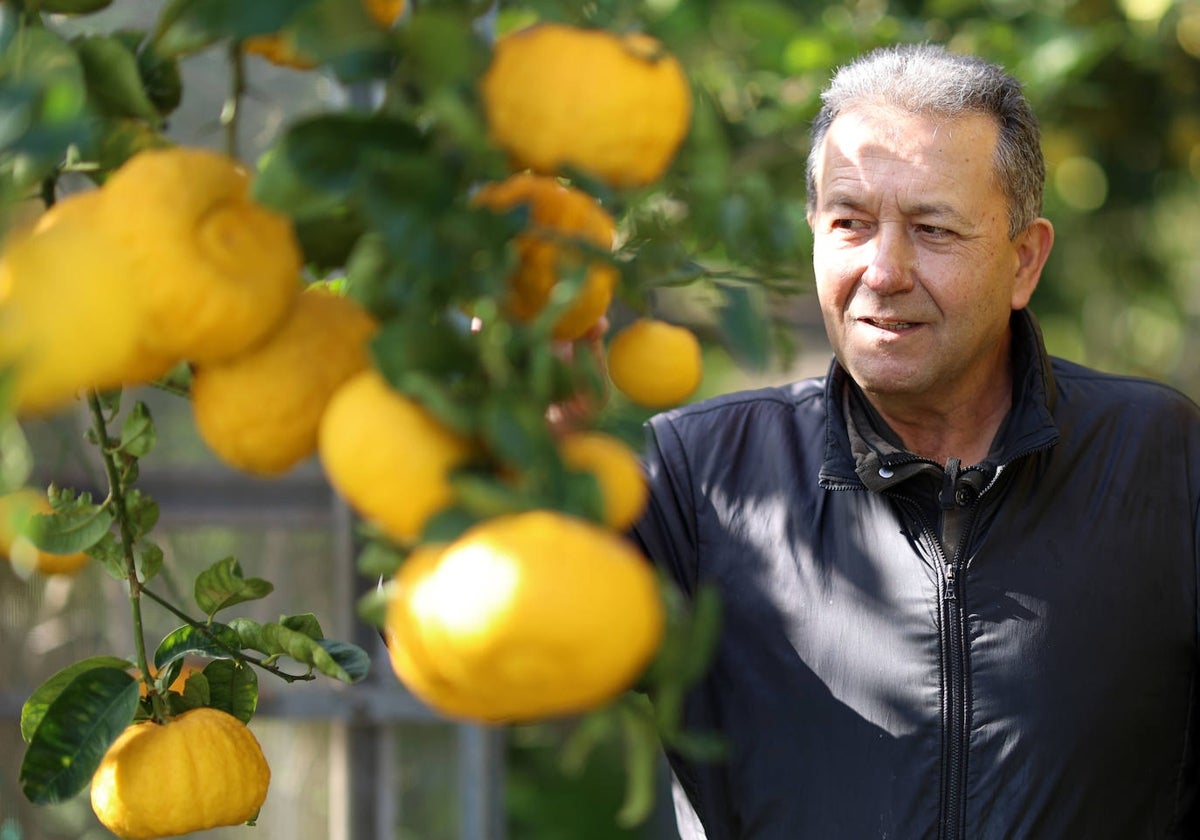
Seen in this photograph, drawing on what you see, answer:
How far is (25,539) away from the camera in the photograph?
0.62 metres

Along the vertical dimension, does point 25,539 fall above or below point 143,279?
below

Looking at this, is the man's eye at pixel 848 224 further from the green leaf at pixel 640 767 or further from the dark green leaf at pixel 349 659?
the green leaf at pixel 640 767

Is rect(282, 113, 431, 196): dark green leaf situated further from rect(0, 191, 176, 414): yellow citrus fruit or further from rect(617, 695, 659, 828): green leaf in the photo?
rect(617, 695, 659, 828): green leaf

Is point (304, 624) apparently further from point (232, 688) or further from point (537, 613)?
point (537, 613)

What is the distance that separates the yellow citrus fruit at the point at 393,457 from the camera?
413 millimetres

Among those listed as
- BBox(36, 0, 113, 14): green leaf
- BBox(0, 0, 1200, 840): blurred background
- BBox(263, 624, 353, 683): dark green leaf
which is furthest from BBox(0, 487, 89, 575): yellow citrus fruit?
BBox(0, 0, 1200, 840): blurred background

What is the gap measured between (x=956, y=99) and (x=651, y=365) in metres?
0.70

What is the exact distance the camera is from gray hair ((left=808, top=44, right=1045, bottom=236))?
3.80 ft

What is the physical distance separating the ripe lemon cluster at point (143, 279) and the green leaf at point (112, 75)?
0.28 feet

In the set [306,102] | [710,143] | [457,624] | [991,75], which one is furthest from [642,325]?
[306,102]

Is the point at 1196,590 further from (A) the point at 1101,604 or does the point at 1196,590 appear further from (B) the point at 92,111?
(B) the point at 92,111

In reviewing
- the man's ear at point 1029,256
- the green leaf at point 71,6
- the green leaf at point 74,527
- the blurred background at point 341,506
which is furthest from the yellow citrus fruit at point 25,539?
the man's ear at point 1029,256

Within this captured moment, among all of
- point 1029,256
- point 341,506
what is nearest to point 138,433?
point 1029,256

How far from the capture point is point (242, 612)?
1.66m
